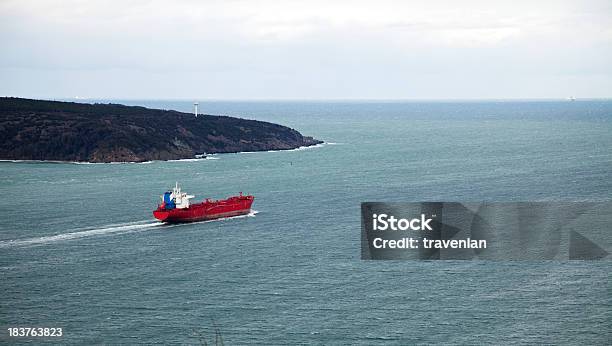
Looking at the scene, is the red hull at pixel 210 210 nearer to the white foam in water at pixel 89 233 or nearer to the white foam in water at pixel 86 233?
the white foam in water at pixel 89 233

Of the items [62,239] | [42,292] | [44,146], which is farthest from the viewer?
[44,146]

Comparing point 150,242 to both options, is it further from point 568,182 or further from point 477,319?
point 568,182

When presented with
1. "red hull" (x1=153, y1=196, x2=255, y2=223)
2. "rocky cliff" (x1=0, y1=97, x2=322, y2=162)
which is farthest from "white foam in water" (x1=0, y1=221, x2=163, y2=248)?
"rocky cliff" (x1=0, y1=97, x2=322, y2=162)

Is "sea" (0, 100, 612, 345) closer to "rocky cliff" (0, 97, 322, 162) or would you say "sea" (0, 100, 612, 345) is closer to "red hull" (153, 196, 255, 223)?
"red hull" (153, 196, 255, 223)

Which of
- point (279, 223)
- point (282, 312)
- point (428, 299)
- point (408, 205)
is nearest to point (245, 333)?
point (282, 312)

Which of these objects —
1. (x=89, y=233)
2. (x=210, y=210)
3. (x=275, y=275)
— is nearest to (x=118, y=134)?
(x=210, y=210)

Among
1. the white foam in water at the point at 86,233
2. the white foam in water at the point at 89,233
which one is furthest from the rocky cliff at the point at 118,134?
the white foam in water at the point at 86,233

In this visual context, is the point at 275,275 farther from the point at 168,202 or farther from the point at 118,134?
the point at 118,134
